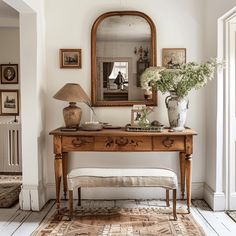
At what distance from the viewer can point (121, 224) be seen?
10.8 ft

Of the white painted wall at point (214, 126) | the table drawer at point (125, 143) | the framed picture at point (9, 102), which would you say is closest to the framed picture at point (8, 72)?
the framed picture at point (9, 102)

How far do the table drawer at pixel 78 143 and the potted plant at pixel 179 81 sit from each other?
2.47 ft

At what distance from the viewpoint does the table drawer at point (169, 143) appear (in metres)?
3.46

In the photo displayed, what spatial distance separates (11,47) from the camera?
5898 mm

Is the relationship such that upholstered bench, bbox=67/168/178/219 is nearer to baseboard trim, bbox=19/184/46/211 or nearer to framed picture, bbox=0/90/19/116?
baseboard trim, bbox=19/184/46/211

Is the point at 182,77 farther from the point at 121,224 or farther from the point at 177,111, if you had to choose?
the point at 121,224

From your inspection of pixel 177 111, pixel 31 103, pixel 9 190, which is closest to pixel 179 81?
pixel 177 111

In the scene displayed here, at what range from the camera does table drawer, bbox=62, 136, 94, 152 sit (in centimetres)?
351

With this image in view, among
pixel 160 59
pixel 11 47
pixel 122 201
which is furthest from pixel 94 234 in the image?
pixel 11 47

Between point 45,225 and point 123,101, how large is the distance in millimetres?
1532

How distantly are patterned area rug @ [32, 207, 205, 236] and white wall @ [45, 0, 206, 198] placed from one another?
0.52 m

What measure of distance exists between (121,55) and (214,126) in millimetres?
1236

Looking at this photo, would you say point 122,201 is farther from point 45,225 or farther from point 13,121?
point 13,121

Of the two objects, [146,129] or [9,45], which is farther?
[9,45]
